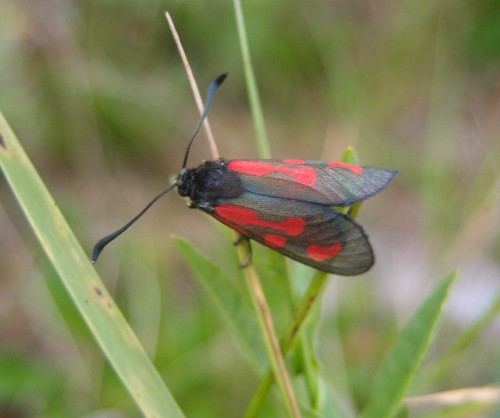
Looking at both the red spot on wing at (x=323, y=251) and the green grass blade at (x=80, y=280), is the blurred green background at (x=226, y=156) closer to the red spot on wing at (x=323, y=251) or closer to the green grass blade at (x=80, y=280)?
the red spot on wing at (x=323, y=251)

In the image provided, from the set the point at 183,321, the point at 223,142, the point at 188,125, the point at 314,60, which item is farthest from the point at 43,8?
the point at 183,321

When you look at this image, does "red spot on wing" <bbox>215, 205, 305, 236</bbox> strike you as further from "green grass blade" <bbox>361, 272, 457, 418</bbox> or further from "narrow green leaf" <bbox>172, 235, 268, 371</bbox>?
"green grass blade" <bbox>361, 272, 457, 418</bbox>

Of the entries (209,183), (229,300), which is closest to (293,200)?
(209,183)

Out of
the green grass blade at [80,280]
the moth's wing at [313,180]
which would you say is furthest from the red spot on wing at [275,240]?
the green grass blade at [80,280]

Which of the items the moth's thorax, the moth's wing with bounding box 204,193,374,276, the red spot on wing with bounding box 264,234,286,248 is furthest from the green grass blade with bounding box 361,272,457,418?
the moth's thorax

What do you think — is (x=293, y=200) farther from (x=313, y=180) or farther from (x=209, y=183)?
(x=209, y=183)
